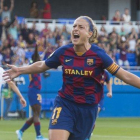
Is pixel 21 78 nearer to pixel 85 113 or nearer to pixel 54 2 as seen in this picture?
pixel 54 2

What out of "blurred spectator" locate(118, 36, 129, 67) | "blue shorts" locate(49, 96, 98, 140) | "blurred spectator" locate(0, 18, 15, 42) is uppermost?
"blurred spectator" locate(0, 18, 15, 42)

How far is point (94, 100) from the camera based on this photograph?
8.66 metres

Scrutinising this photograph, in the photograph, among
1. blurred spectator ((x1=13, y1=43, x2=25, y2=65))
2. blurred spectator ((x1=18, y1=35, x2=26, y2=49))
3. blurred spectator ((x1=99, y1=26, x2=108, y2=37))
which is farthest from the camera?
blurred spectator ((x1=99, y1=26, x2=108, y2=37))

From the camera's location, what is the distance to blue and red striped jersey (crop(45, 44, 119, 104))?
8523 mm

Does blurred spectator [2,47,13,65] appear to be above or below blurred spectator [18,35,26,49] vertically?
below

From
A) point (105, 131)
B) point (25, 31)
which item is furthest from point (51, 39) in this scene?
point (105, 131)

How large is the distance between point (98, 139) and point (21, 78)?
9.73 metres

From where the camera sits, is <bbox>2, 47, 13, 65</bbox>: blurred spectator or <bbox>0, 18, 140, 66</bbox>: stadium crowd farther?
<bbox>0, 18, 140, 66</bbox>: stadium crowd

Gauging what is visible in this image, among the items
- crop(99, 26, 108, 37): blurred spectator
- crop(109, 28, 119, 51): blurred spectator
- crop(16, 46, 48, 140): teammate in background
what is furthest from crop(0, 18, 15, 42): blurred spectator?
crop(16, 46, 48, 140): teammate in background

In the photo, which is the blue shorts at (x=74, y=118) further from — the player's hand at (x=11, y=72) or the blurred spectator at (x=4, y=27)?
the blurred spectator at (x=4, y=27)

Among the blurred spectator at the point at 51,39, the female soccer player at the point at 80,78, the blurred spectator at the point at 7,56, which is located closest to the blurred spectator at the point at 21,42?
the blurred spectator at the point at 7,56

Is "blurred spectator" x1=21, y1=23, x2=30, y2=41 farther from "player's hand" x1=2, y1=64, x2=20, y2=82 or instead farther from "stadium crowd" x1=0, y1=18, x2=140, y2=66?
"player's hand" x1=2, y1=64, x2=20, y2=82

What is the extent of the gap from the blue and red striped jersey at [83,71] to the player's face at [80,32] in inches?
8.6

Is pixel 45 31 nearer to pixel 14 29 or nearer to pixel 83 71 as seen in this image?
pixel 14 29
